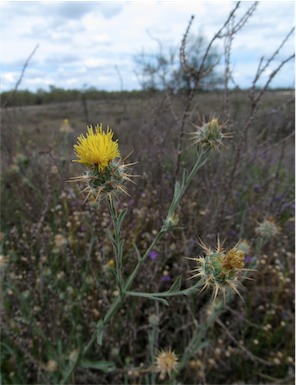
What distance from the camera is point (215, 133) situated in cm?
175

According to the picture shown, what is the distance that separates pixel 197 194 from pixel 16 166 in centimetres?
242

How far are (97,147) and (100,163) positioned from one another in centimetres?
6

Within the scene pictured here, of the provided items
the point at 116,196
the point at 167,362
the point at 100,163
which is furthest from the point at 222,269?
the point at 167,362

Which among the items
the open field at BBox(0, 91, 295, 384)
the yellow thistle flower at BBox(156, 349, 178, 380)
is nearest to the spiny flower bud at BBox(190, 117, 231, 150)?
the open field at BBox(0, 91, 295, 384)

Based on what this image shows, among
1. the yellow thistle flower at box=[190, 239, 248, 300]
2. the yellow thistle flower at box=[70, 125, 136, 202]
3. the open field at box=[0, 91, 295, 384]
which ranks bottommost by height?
the open field at box=[0, 91, 295, 384]

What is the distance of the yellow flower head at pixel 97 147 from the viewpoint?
1.26 meters

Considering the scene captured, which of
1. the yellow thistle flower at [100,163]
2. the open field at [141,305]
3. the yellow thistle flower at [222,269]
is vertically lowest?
the open field at [141,305]

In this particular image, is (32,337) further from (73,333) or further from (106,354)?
(106,354)

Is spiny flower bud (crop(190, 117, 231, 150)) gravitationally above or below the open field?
above

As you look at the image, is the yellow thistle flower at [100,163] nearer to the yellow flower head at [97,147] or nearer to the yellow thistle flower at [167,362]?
the yellow flower head at [97,147]

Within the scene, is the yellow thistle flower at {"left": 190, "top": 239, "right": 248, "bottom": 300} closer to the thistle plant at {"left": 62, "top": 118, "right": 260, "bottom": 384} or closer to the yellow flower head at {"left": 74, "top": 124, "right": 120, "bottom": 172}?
the thistle plant at {"left": 62, "top": 118, "right": 260, "bottom": 384}

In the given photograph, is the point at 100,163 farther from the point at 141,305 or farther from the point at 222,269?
the point at 141,305

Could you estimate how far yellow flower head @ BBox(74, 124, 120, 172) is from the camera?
1.26 metres

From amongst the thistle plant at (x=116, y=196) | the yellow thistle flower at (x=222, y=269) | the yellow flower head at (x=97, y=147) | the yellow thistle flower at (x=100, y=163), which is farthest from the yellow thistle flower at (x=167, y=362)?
the yellow flower head at (x=97, y=147)
